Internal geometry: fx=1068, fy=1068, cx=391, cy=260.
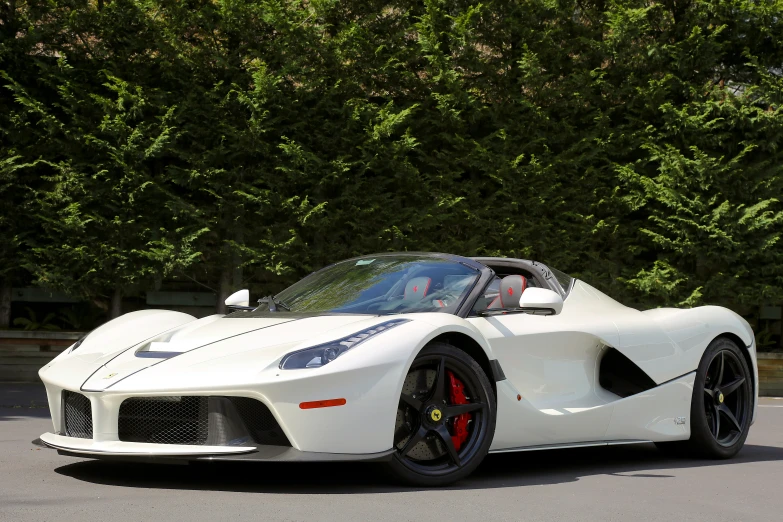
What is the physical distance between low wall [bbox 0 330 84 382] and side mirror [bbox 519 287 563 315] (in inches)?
350

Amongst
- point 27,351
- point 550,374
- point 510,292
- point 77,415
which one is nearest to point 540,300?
point 510,292

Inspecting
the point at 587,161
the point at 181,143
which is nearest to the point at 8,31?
the point at 181,143

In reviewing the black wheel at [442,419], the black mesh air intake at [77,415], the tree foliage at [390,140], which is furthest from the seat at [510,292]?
the tree foliage at [390,140]

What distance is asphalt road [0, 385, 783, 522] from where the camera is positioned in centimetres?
469

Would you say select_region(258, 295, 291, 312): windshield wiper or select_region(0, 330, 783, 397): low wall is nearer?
select_region(258, 295, 291, 312): windshield wiper

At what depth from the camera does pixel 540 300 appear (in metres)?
6.07

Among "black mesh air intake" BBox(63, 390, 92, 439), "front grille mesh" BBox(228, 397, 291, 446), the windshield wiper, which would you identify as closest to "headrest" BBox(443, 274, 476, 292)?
the windshield wiper

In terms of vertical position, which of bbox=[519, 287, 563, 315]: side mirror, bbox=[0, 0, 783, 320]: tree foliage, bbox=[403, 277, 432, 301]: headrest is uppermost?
bbox=[0, 0, 783, 320]: tree foliage

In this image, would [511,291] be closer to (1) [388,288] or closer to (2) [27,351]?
(1) [388,288]

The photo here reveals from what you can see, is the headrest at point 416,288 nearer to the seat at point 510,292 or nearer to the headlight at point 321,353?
the seat at point 510,292

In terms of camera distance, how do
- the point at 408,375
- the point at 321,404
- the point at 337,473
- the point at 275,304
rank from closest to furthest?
the point at 321,404 < the point at 408,375 < the point at 337,473 < the point at 275,304

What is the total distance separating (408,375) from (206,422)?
1080mm

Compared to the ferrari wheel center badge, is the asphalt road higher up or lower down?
lower down

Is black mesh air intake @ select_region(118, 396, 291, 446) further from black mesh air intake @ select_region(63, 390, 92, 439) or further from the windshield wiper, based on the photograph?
the windshield wiper
